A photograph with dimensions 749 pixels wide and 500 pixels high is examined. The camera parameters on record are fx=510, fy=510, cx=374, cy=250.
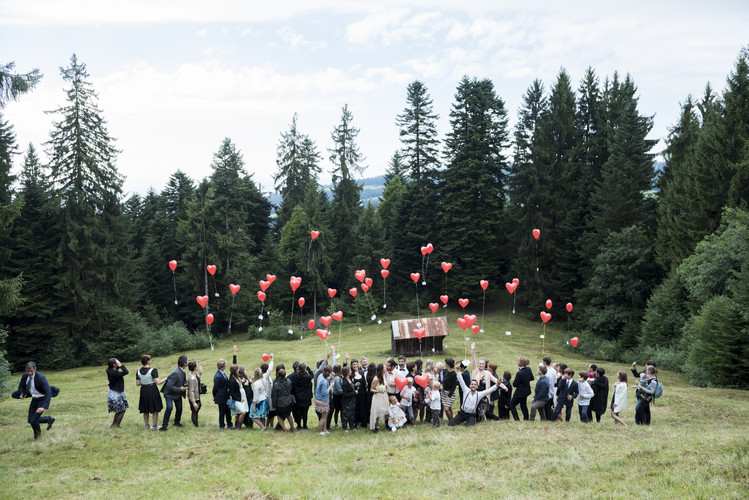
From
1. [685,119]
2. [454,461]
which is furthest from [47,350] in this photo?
[685,119]

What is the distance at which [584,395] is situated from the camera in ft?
40.7

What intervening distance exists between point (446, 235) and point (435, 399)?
30857 mm

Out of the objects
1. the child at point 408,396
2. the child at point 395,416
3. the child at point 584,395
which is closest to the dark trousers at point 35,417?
the child at point 395,416

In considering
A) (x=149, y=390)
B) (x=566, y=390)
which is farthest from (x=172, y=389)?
(x=566, y=390)

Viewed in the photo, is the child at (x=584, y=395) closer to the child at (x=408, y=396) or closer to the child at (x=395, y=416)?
the child at (x=408, y=396)

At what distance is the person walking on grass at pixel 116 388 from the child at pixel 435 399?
700cm

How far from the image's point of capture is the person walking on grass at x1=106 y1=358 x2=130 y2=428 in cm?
1136

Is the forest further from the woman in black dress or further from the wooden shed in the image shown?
the woman in black dress

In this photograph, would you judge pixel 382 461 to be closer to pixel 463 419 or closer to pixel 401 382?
pixel 401 382

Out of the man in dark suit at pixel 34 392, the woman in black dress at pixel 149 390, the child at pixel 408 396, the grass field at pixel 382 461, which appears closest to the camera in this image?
the grass field at pixel 382 461

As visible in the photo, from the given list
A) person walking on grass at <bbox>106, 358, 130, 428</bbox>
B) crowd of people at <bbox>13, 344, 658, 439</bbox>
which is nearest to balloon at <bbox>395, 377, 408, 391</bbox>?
crowd of people at <bbox>13, 344, 658, 439</bbox>

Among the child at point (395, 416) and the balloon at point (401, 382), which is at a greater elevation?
the balloon at point (401, 382)

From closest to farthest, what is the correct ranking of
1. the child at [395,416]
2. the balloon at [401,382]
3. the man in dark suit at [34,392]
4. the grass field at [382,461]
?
the grass field at [382,461] → the man in dark suit at [34,392] → the balloon at [401,382] → the child at [395,416]

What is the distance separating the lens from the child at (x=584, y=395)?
12.3 meters
